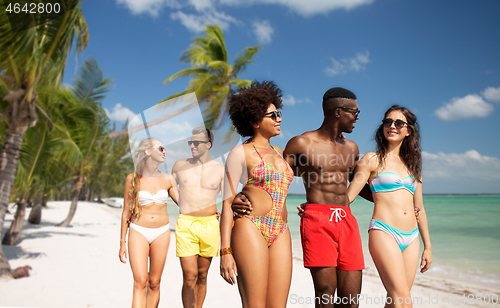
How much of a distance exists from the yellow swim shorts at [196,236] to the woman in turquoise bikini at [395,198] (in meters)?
1.79

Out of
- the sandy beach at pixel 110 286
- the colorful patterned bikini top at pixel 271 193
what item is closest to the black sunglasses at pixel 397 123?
the colorful patterned bikini top at pixel 271 193

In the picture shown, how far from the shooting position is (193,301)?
3.89m

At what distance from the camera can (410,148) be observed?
11.7ft

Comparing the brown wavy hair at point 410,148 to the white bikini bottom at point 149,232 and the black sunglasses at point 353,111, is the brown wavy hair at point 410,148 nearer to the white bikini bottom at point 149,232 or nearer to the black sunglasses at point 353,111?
the black sunglasses at point 353,111

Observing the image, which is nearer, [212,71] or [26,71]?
[26,71]

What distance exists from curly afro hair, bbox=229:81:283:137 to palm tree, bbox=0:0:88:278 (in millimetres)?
5082

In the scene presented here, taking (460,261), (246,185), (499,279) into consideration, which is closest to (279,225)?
(246,185)

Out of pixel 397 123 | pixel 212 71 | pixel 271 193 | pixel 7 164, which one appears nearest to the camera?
pixel 271 193

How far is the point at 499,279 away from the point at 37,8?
Answer: 14.7 metres

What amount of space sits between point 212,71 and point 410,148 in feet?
50.0

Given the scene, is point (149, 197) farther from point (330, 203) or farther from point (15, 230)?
point (15, 230)

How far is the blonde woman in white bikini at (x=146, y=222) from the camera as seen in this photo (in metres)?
3.85

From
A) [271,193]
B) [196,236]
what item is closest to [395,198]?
[271,193]

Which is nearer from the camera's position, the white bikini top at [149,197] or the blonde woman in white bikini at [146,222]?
the blonde woman in white bikini at [146,222]
